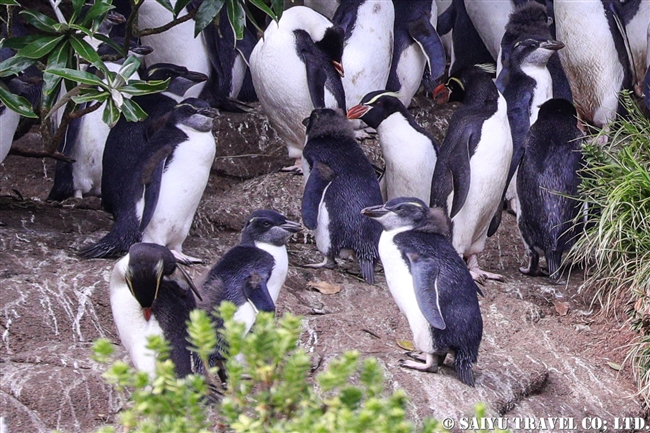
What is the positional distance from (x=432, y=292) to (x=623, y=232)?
5.34 ft

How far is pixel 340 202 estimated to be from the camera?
5.80 m

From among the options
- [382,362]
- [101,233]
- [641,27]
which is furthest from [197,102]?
[641,27]

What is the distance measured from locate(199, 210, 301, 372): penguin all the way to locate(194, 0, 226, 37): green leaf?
2.82ft

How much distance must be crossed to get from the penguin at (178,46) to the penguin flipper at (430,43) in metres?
1.41

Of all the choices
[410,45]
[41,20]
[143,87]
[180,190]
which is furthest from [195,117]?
[410,45]

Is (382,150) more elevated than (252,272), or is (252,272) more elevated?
(252,272)

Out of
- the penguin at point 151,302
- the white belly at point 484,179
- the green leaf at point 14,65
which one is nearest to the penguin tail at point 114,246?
the green leaf at point 14,65

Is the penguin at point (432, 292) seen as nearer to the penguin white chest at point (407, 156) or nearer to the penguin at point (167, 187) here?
the penguin at point (167, 187)

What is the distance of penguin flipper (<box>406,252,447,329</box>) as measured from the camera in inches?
169

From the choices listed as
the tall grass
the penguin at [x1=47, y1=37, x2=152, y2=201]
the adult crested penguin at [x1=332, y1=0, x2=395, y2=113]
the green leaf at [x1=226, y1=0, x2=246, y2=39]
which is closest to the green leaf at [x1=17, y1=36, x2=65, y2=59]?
the green leaf at [x1=226, y1=0, x2=246, y2=39]

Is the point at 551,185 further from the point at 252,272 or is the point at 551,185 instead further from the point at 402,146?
the point at 252,272

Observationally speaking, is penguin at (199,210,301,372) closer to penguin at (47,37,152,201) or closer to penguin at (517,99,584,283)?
penguin at (517,99,584,283)

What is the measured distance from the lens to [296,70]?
7020 mm

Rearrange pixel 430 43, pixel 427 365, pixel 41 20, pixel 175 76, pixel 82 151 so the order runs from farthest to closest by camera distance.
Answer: pixel 430 43 < pixel 175 76 < pixel 82 151 < pixel 41 20 < pixel 427 365
